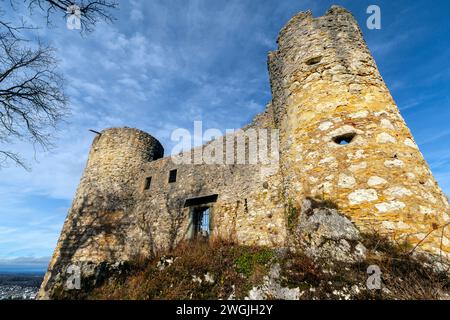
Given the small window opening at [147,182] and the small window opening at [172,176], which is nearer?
the small window opening at [172,176]

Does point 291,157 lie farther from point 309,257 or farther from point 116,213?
point 116,213

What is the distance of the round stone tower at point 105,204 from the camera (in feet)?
32.8

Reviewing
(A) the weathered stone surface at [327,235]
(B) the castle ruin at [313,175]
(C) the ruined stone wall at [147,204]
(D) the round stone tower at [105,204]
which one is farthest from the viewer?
(D) the round stone tower at [105,204]

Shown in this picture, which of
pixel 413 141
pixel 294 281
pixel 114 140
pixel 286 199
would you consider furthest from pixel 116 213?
pixel 413 141

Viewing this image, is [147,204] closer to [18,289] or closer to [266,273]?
[266,273]

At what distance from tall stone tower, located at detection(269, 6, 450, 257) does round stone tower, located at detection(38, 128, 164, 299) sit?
8965 mm

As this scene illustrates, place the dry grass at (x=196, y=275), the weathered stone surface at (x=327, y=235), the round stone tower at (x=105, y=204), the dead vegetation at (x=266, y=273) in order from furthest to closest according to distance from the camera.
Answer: the round stone tower at (x=105, y=204) → the dry grass at (x=196, y=275) → the weathered stone surface at (x=327, y=235) → the dead vegetation at (x=266, y=273)

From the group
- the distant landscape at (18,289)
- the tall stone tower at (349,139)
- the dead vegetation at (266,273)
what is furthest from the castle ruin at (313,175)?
the distant landscape at (18,289)

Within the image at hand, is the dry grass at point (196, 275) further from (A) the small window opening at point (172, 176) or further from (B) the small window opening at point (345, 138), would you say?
(A) the small window opening at point (172, 176)

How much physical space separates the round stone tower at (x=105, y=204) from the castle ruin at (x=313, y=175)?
→ 0.08 metres

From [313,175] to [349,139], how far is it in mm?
893

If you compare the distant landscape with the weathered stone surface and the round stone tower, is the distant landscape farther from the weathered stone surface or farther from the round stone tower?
the weathered stone surface

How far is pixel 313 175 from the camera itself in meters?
4.08

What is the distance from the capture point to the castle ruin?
3328 mm
